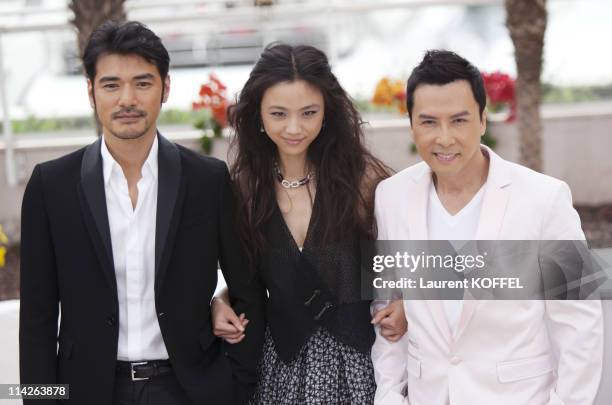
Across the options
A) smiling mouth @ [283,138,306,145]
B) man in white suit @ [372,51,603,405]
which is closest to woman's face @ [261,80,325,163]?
smiling mouth @ [283,138,306,145]

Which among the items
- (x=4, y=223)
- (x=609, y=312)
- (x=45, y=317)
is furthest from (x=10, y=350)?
(x=4, y=223)

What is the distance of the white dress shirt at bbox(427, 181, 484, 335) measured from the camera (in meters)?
2.99

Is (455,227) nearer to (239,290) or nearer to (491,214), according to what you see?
(491,214)

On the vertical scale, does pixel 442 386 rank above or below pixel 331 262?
below

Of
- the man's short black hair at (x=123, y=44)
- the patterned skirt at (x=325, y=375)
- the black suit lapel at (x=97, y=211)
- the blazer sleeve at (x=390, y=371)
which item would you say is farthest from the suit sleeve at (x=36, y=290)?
the blazer sleeve at (x=390, y=371)

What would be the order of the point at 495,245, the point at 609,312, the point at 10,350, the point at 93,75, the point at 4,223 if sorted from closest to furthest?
the point at 495,245, the point at 93,75, the point at 609,312, the point at 10,350, the point at 4,223

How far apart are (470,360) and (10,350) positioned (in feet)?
7.15

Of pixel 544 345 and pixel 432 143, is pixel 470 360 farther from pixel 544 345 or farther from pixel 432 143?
pixel 432 143

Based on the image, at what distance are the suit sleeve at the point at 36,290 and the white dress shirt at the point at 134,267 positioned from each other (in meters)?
0.23

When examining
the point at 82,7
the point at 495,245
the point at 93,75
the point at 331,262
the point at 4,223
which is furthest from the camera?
the point at 4,223

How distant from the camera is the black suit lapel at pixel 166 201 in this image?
10.1 feet

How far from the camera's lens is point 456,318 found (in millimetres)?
2979

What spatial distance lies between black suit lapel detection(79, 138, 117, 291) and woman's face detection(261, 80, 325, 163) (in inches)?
25.7

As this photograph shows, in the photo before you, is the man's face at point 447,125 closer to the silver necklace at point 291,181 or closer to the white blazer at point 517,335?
the white blazer at point 517,335
